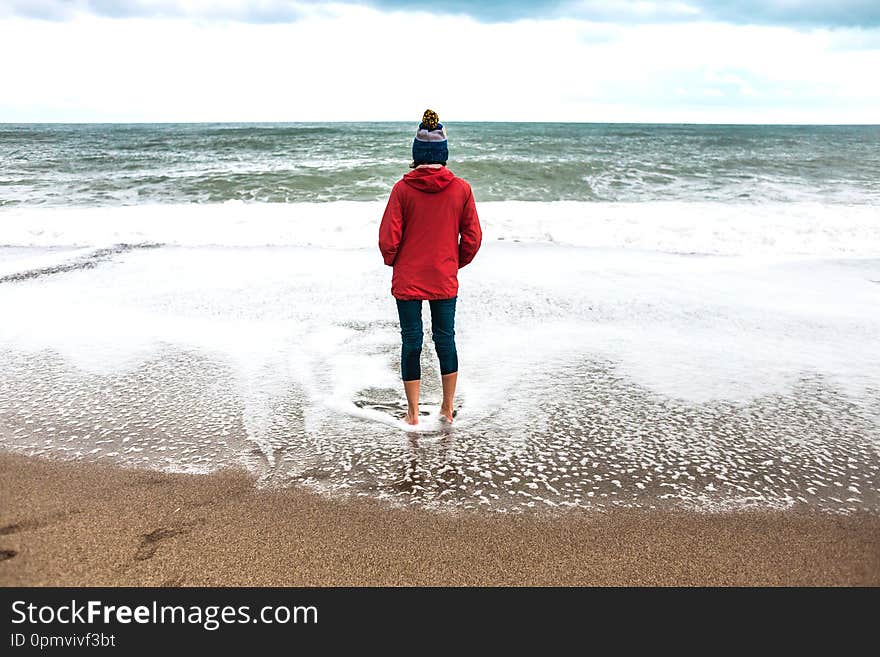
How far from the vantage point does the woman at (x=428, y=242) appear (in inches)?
145

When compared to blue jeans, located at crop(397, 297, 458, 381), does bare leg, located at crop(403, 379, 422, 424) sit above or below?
below

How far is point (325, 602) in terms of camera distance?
2406mm

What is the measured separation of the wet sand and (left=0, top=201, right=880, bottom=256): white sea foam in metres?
7.65

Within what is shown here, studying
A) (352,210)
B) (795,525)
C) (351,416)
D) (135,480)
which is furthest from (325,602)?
(352,210)

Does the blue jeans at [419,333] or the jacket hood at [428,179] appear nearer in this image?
the jacket hood at [428,179]

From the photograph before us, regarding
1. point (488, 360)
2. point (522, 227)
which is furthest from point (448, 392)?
Result: point (522, 227)

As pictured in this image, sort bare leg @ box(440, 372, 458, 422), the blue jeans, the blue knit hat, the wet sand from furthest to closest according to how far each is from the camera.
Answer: bare leg @ box(440, 372, 458, 422), the blue jeans, the blue knit hat, the wet sand

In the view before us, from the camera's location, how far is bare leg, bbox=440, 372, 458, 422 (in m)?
4.06

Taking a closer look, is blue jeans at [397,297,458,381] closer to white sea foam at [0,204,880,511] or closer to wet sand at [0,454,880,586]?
white sea foam at [0,204,880,511]

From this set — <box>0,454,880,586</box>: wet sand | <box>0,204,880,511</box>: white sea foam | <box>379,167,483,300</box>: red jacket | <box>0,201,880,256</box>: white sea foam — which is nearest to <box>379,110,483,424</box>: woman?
<box>379,167,483,300</box>: red jacket

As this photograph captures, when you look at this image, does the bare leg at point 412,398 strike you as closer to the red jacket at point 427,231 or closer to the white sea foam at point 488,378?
the white sea foam at point 488,378

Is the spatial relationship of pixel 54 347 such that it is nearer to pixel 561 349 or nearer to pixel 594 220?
pixel 561 349

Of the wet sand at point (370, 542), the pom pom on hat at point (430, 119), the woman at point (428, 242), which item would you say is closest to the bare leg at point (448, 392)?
the woman at point (428, 242)

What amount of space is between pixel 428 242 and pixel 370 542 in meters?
1.74
